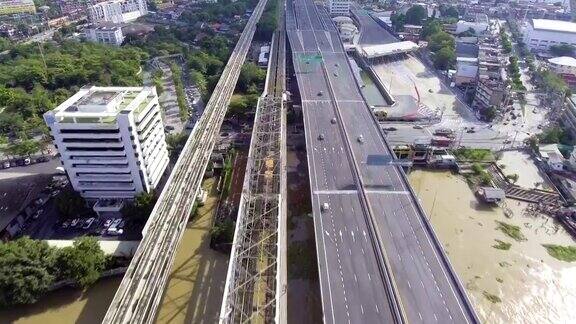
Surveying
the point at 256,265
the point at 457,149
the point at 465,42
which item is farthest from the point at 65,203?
the point at 465,42

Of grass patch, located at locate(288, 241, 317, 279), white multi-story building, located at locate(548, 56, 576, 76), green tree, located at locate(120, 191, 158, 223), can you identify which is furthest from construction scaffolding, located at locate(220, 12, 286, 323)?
white multi-story building, located at locate(548, 56, 576, 76)

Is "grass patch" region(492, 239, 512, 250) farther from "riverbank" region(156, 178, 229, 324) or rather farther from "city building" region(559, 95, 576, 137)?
"city building" region(559, 95, 576, 137)

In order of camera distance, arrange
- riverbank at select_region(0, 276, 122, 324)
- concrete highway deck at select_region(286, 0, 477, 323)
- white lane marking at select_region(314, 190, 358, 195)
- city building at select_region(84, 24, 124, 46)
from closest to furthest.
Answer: concrete highway deck at select_region(286, 0, 477, 323)
riverbank at select_region(0, 276, 122, 324)
white lane marking at select_region(314, 190, 358, 195)
city building at select_region(84, 24, 124, 46)

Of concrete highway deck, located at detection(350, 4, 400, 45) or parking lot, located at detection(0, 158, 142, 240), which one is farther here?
concrete highway deck, located at detection(350, 4, 400, 45)

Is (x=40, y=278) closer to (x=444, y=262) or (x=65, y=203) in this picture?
(x=65, y=203)

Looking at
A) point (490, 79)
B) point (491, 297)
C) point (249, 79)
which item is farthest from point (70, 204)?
point (490, 79)

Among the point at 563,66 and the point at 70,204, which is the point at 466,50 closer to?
the point at 563,66

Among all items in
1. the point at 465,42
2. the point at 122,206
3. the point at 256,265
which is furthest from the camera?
the point at 465,42

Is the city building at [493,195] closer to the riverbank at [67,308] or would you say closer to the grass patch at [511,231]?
the grass patch at [511,231]
